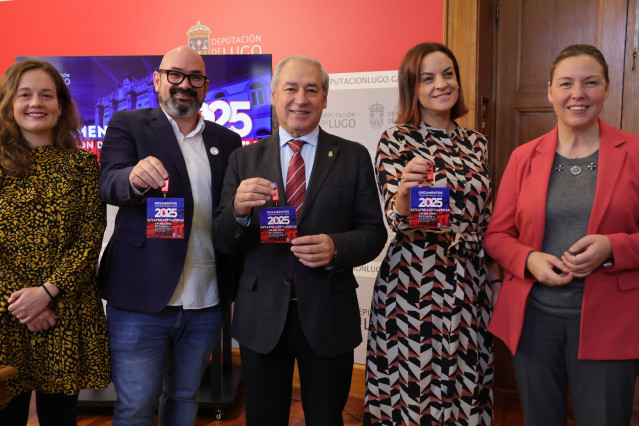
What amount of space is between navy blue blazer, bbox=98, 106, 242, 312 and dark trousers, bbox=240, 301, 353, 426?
1.26ft

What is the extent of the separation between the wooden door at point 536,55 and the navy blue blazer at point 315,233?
182cm

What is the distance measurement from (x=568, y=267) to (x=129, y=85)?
9.53 ft

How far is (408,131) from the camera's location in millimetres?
1980

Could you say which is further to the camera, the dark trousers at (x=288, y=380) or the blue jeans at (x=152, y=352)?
the blue jeans at (x=152, y=352)

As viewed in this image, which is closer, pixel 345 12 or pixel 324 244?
pixel 324 244

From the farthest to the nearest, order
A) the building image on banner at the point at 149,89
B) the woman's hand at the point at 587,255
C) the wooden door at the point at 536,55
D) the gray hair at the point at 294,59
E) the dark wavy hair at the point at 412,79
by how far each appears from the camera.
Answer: the building image on banner at the point at 149,89 → the wooden door at the point at 536,55 → the dark wavy hair at the point at 412,79 → the gray hair at the point at 294,59 → the woman's hand at the point at 587,255

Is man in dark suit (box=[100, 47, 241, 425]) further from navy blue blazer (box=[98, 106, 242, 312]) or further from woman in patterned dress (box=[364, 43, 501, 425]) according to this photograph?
woman in patterned dress (box=[364, 43, 501, 425])

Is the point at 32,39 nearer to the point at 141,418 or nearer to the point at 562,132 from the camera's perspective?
the point at 141,418

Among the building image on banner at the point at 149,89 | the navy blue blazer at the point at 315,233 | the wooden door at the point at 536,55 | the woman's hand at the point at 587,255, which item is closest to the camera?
the woman's hand at the point at 587,255

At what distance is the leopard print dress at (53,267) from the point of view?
5.88ft

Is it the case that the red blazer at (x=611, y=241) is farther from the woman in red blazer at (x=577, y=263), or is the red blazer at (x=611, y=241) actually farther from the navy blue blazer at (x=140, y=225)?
the navy blue blazer at (x=140, y=225)

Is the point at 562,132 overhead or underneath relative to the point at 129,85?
underneath

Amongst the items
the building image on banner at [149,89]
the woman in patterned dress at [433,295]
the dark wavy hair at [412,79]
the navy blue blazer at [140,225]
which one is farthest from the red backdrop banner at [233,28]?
the navy blue blazer at [140,225]

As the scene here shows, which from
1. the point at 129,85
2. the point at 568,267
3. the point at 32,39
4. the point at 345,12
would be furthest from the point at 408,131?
the point at 32,39
